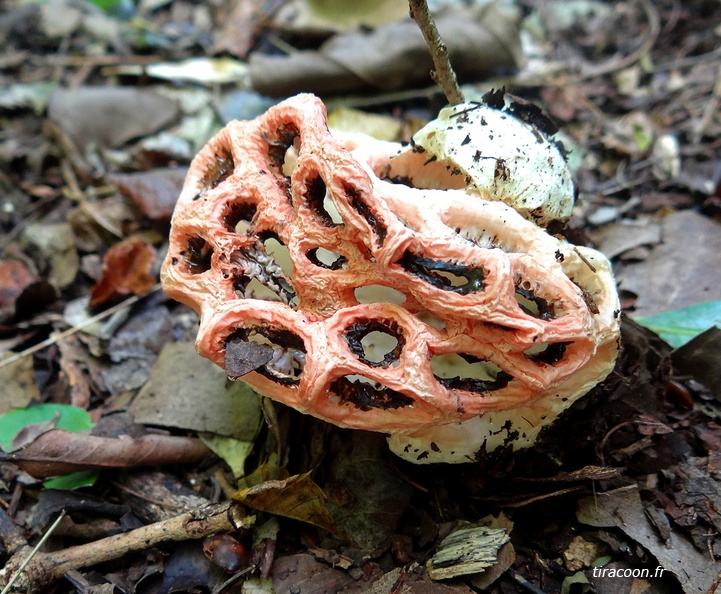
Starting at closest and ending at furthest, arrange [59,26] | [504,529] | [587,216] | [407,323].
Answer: [407,323]
[504,529]
[587,216]
[59,26]

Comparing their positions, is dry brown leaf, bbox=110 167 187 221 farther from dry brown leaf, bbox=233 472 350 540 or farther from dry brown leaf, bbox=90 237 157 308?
dry brown leaf, bbox=233 472 350 540

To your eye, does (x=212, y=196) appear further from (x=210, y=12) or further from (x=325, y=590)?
(x=210, y=12)

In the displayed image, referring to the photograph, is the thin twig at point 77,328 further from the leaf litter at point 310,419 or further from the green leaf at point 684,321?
the green leaf at point 684,321

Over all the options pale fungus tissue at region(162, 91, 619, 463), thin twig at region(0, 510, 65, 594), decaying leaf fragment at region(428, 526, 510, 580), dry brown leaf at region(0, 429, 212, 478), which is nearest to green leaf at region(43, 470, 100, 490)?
dry brown leaf at region(0, 429, 212, 478)

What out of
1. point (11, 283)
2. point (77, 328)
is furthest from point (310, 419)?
point (11, 283)

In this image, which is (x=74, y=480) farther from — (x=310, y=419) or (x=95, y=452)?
(x=310, y=419)

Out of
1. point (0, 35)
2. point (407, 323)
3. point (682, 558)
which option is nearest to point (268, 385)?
point (407, 323)
